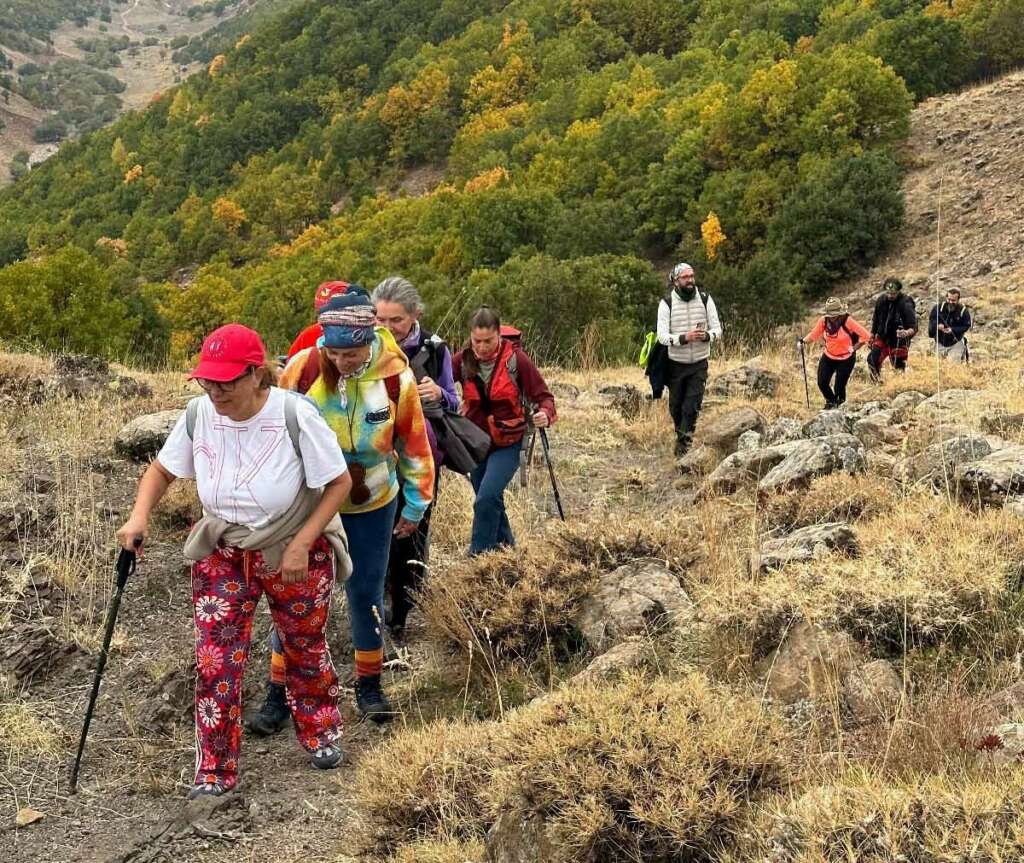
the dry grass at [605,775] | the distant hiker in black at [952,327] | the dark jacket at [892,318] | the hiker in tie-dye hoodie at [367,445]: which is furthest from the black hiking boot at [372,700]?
the distant hiker in black at [952,327]

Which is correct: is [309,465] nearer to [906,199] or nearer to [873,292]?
[873,292]

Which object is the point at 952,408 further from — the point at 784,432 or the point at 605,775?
the point at 605,775

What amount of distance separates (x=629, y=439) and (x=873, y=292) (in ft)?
57.9

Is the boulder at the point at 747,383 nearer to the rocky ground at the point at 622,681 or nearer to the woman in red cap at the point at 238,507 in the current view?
the rocky ground at the point at 622,681

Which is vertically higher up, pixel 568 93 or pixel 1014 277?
pixel 568 93

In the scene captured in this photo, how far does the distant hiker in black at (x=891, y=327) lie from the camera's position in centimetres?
1052

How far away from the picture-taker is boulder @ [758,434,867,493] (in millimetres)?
5516

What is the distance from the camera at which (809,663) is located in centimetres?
316

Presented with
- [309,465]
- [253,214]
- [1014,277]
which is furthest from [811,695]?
[253,214]

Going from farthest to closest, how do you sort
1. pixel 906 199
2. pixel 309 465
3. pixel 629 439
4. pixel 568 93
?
pixel 568 93 → pixel 906 199 → pixel 629 439 → pixel 309 465

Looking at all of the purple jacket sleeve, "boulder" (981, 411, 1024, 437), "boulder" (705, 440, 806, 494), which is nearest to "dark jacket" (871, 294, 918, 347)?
"boulder" (981, 411, 1024, 437)

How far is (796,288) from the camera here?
24297 mm

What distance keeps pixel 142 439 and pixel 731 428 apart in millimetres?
4642

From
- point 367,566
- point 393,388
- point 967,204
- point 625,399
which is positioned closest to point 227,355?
point 393,388
